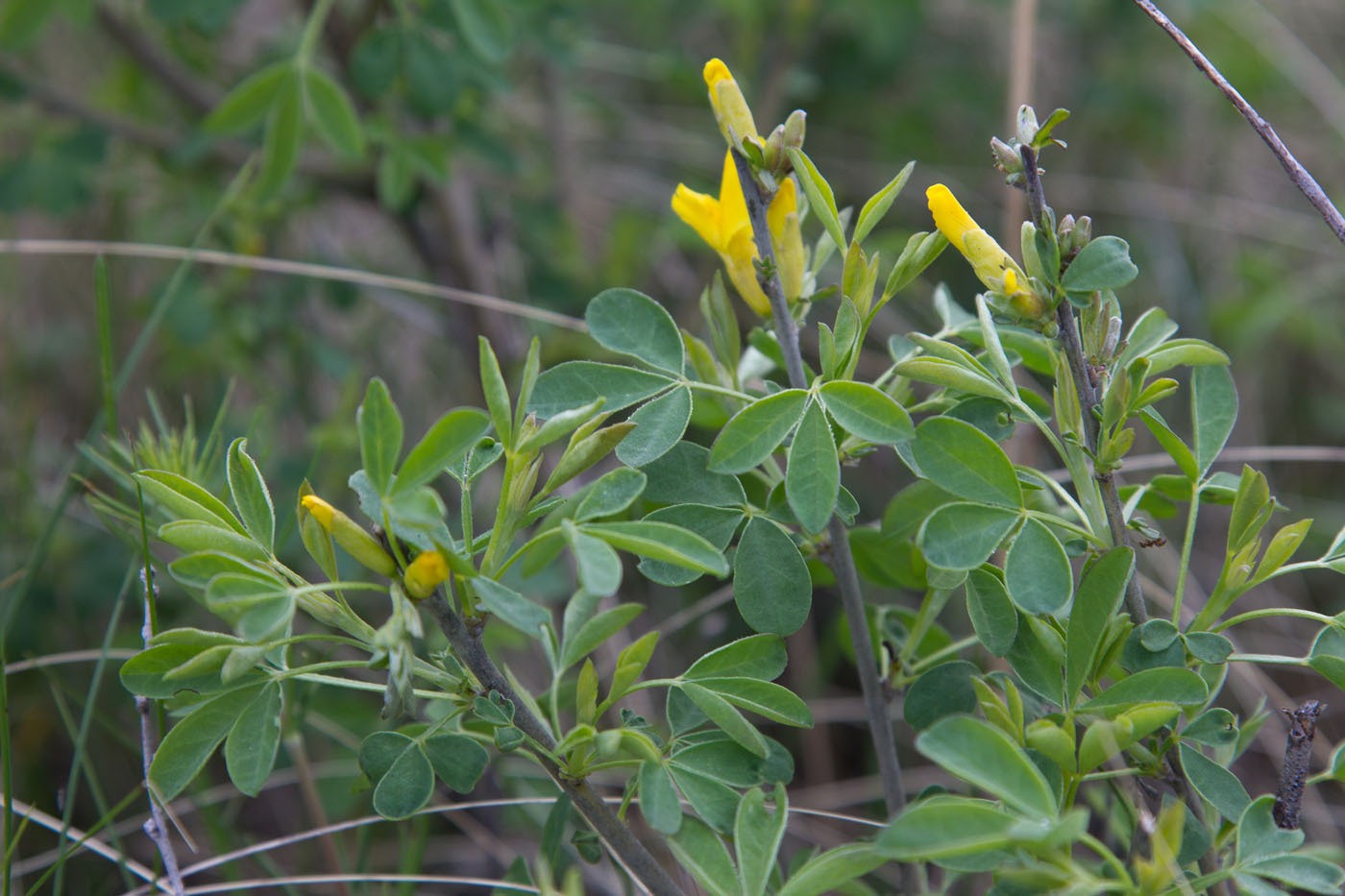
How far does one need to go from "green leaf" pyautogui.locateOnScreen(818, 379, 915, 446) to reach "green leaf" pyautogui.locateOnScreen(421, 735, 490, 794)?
395 mm

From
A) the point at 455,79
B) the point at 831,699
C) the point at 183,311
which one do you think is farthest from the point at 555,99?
the point at 831,699

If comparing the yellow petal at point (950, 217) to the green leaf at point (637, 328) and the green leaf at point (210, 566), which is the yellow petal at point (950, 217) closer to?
the green leaf at point (637, 328)

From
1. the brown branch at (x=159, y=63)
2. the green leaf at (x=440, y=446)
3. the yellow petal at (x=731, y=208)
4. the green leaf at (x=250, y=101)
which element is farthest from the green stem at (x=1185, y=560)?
the brown branch at (x=159, y=63)

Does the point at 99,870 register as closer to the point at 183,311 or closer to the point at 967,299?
the point at 183,311

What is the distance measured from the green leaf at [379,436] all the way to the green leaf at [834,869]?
41 centimetres

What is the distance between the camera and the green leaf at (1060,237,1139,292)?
0.74m

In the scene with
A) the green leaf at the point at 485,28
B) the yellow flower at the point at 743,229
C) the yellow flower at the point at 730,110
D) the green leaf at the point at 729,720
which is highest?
the green leaf at the point at 485,28

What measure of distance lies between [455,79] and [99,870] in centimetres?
150

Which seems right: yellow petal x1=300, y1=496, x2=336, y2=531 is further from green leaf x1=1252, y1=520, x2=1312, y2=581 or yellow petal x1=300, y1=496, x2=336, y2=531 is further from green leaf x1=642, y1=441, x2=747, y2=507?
green leaf x1=1252, y1=520, x2=1312, y2=581

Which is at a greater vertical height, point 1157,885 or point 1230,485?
point 1230,485

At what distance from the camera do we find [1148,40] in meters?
2.81

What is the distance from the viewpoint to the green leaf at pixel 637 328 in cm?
90

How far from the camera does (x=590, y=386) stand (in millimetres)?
876

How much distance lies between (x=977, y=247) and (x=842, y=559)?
0.29m
